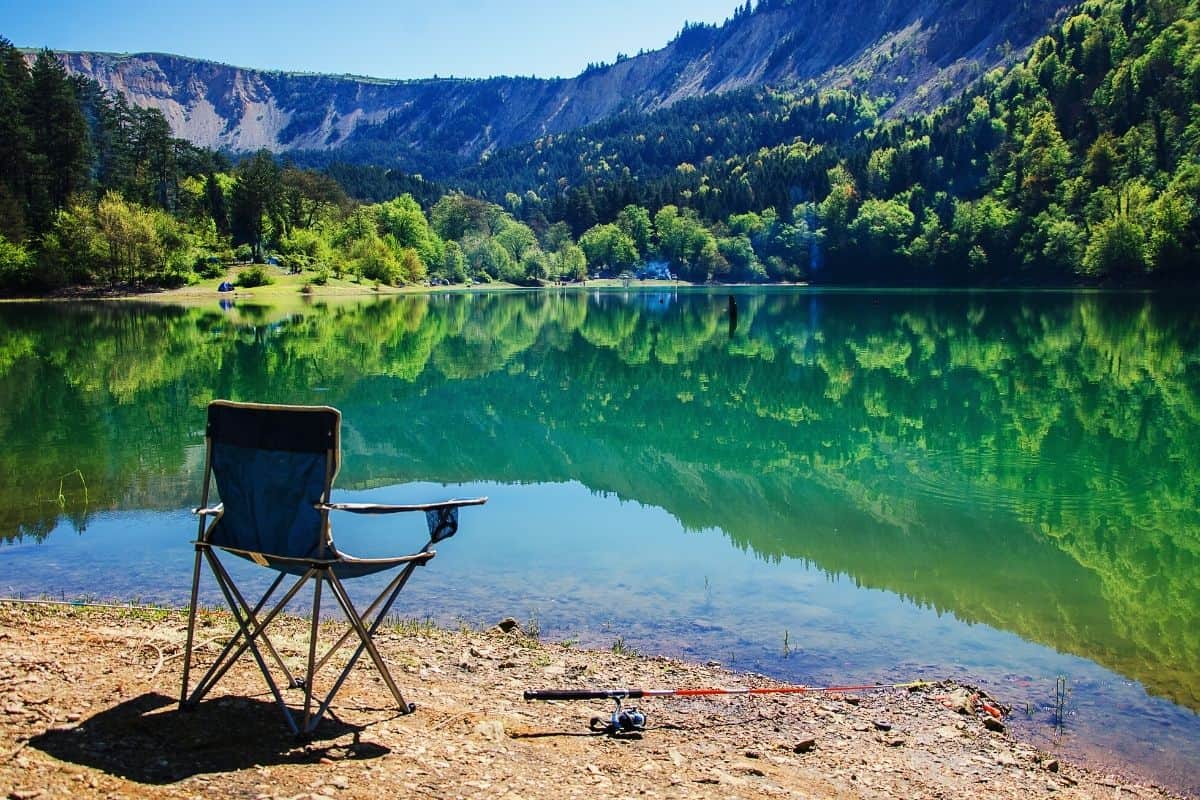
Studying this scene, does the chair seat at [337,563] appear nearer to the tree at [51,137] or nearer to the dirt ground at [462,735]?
the dirt ground at [462,735]

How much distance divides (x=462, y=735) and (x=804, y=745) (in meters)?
2.70

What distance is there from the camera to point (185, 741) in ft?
21.1

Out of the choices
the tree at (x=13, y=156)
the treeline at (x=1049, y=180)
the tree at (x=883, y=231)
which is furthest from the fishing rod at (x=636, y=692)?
the tree at (x=883, y=231)

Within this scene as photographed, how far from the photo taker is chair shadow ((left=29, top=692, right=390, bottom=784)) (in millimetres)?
6004

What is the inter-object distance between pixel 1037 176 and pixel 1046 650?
152m

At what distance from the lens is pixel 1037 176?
146m

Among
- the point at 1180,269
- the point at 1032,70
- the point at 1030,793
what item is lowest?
the point at 1030,793

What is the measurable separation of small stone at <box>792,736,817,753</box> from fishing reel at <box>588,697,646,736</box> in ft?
3.97

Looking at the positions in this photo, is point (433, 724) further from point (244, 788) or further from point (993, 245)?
point (993, 245)

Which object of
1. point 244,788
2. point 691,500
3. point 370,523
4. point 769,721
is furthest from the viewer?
point 691,500

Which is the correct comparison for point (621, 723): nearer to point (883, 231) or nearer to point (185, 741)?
point (185, 741)

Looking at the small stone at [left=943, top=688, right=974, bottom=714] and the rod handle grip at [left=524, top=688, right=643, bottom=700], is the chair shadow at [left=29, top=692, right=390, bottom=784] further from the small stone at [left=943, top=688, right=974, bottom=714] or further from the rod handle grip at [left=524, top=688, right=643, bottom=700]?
the small stone at [left=943, top=688, right=974, bottom=714]

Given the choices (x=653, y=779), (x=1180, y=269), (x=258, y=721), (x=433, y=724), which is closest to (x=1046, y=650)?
(x=653, y=779)

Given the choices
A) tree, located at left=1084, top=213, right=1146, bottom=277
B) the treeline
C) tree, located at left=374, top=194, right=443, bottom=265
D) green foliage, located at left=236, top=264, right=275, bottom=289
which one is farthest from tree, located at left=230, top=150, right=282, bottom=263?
tree, located at left=1084, top=213, right=1146, bottom=277
